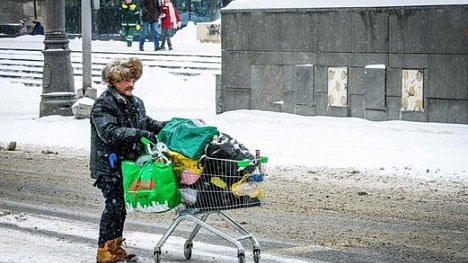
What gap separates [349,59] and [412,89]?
1.29 m

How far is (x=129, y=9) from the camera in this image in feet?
136

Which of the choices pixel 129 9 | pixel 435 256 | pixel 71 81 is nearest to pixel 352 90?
pixel 71 81

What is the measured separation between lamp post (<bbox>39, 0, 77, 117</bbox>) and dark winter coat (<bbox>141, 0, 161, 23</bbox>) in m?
13.9

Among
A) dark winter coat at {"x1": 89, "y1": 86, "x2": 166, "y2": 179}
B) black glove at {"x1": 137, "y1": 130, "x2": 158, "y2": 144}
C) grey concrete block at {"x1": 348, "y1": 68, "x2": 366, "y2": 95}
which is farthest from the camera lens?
grey concrete block at {"x1": 348, "y1": 68, "x2": 366, "y2": 95}

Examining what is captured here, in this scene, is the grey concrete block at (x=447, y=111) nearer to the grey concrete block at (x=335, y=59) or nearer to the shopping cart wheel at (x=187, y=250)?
the grey concrete block at (x=335, y=59)

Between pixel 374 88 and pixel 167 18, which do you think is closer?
pixel 374 88

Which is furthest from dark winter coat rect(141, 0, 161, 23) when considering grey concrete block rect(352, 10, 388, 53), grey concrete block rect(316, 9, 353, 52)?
grey concrete block rect(352, 10, 388, 53)

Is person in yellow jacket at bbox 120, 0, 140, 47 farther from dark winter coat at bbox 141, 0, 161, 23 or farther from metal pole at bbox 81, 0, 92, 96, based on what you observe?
metal pole at bbox 81, 0, 92, 96

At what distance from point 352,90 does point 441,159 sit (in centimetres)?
428

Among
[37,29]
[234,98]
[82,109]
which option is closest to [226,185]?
[234,98]

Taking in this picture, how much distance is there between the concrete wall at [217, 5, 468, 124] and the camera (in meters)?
17.6

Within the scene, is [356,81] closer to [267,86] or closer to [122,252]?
[267,86]

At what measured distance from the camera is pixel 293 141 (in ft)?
55.5

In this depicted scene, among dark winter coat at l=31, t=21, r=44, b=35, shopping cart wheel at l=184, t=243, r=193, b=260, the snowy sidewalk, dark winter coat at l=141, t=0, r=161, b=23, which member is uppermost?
dark winter coat at l=141, t=0, r=161, b=23
